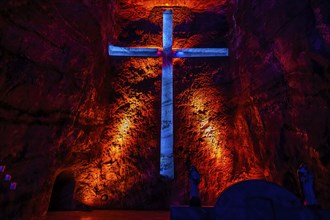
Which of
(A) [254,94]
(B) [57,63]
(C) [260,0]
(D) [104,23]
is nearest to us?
(B) [57,63]

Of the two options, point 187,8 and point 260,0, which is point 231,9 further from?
point 260,0

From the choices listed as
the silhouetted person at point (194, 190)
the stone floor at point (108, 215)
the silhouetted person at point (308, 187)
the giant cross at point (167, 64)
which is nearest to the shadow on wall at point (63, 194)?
the stone floor at point (108, 215)

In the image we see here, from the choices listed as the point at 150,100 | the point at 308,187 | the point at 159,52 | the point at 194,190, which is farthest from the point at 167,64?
the point at 308,187

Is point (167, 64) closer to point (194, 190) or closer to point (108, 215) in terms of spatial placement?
point (194, 190)

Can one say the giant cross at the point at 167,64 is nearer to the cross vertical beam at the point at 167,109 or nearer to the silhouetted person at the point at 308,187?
the cross vertical beam at the point at 167,109

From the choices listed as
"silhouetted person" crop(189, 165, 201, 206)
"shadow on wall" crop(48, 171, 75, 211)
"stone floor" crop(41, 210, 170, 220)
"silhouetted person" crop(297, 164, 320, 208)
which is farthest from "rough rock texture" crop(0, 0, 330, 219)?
"silhouetted person" crop(189, 165, 201, 206)

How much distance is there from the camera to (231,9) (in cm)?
672

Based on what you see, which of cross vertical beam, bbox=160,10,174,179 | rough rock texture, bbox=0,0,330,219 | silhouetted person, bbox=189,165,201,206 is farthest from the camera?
cross vertical beam, bbox=160,10,174,179

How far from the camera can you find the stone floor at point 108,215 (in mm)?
4609

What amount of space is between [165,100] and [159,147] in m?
1.34

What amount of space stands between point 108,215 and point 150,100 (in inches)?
127

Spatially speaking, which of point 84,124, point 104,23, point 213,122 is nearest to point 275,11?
point 213,122

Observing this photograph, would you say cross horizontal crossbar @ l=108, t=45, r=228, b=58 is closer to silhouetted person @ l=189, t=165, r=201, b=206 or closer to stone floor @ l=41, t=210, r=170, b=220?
silhouetted person @ l=189, t=165, r=201, b=206

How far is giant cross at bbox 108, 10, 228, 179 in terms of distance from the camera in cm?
554
